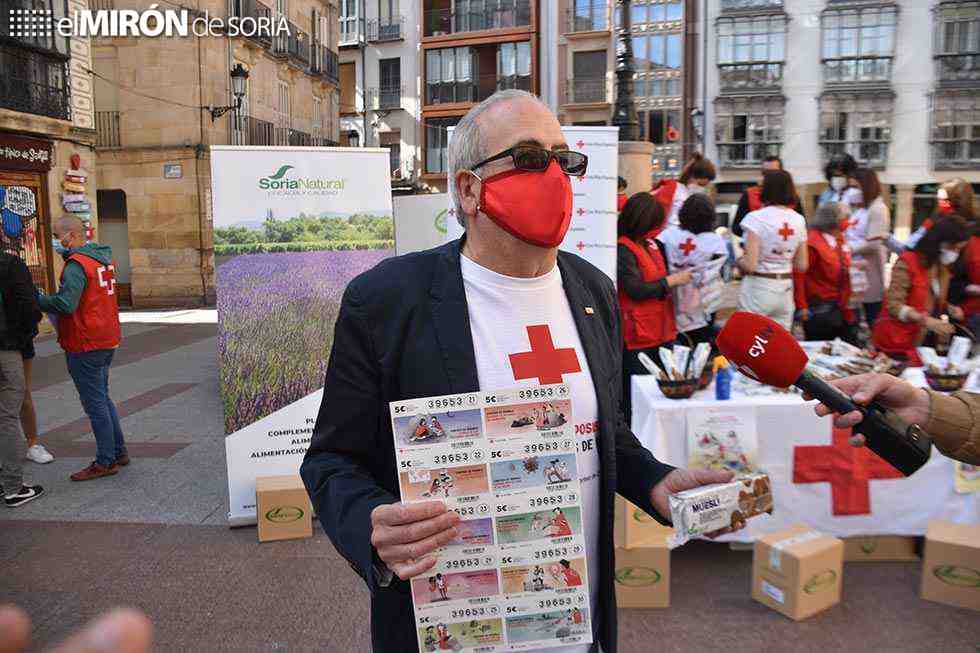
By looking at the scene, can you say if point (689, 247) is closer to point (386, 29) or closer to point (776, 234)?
point (776, 234)

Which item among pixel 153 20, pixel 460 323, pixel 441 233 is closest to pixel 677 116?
pixel 153 20

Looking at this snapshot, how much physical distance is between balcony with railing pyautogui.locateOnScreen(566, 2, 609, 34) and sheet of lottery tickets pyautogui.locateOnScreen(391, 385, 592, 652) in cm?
3584

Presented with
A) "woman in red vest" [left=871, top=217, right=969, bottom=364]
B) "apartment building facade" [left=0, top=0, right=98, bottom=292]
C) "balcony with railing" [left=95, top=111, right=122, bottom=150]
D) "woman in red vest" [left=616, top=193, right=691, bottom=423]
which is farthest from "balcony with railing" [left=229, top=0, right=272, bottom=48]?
"woman in red vest" [left=871, top=217, right=969, bottom=364]

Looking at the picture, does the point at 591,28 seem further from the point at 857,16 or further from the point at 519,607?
the point at 519,607

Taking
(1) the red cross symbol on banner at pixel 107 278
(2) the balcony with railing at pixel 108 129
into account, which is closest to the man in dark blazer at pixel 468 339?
(1) the red cross symbol on banner at pixel 107 278

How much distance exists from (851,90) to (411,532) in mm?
35420

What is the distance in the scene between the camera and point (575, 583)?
62.4 inches

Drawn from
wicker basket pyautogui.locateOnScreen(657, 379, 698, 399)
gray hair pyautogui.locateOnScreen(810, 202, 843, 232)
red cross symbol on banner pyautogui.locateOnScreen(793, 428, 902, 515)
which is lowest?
red cross symbol on banner pyautogui.locateOnScreen(793, 428, 902, 515)

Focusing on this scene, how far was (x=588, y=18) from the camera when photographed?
35.0 metres

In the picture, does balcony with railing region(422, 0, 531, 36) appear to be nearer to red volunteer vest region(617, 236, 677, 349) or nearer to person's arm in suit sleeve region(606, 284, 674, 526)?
red volunteer vest region(617, 236, 677, 349)

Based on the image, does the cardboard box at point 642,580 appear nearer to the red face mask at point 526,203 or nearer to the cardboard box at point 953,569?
the cardboard box at point 953,569

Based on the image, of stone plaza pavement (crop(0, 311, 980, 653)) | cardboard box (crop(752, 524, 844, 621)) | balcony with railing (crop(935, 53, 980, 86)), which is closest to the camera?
stone plaza pavement (crop(0, 311, 980, 653))

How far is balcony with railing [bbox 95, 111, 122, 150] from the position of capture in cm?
2077

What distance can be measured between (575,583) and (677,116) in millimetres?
33858
